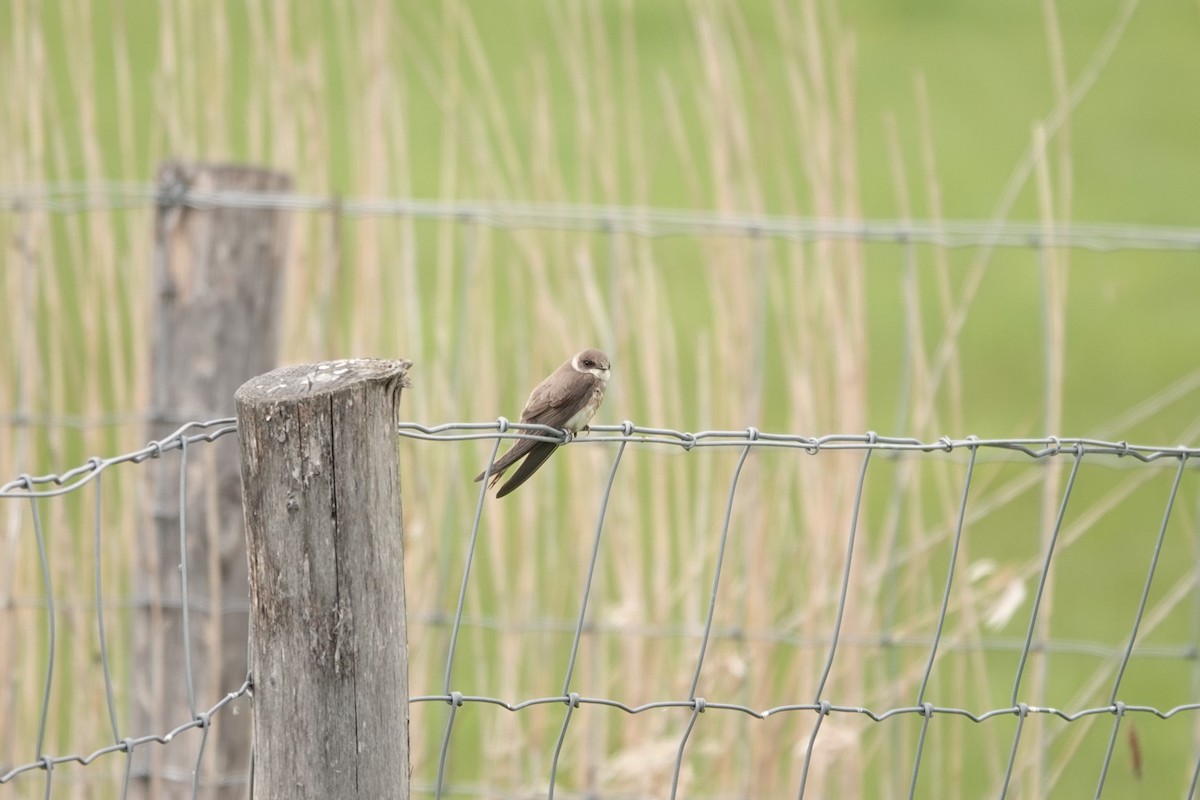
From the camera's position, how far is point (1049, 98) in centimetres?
956

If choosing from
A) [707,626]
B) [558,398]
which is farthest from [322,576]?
[558,398]

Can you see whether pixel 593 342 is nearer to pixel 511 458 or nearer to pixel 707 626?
pixel 511 458

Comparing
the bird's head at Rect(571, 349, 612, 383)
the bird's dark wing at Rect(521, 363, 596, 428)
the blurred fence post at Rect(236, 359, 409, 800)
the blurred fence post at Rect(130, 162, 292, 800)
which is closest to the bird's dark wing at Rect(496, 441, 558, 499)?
the bird's dark wing at Rect(521, 363, 596, 428)

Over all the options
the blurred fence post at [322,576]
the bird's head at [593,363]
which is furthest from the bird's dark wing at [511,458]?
the blurred fence post at [322,576]

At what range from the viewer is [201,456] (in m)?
2.90

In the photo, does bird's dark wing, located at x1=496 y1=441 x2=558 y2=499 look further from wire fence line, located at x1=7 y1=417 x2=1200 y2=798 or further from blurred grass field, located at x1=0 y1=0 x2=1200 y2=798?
blurred grass field, located at x1=0 y1=0 x2=1200 y2=798

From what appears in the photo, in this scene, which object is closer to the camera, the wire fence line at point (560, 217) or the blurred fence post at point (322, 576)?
the blurred fence post at point (322, 576)

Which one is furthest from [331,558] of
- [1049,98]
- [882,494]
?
[1049,98]

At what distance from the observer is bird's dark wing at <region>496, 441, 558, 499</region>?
197cm

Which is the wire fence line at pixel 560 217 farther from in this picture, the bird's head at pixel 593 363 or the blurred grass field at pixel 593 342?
the bird's head at pixel 593 363

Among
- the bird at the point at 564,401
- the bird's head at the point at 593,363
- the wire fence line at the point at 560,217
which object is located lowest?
the bird at the point at 564,401

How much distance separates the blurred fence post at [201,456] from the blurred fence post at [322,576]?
4.75 ft

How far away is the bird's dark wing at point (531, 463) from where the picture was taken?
197 centimetres

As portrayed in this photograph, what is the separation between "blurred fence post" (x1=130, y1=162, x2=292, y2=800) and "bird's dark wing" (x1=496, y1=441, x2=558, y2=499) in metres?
1.09
